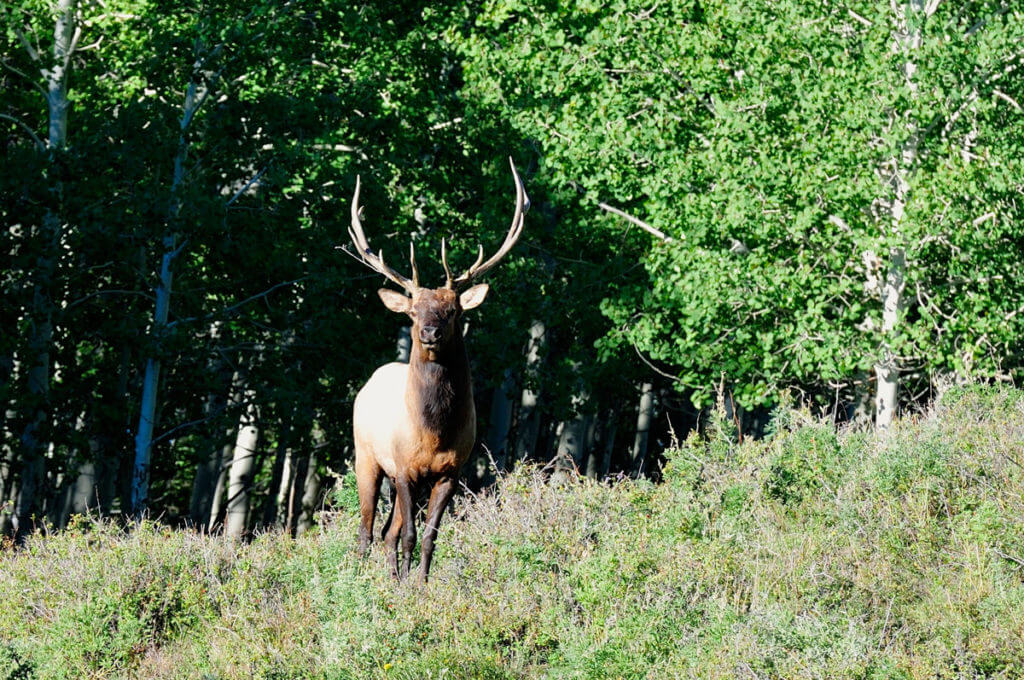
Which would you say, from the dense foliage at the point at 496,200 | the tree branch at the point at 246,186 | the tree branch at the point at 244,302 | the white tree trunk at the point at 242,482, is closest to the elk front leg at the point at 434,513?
the dense foliage at the point at 496,200

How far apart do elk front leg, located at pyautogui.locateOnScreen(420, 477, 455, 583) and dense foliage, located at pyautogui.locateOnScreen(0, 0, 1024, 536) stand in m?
7.56

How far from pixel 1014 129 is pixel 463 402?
9485 mm

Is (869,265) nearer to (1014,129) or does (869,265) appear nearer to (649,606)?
(1014,129)

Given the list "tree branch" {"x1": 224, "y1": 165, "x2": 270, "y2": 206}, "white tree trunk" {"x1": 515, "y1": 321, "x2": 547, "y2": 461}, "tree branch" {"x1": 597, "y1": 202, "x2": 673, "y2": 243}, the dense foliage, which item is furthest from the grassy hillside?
"white tree trunk" {"x1": 515, "y1": 321, "x2": 547, "y2": 461}

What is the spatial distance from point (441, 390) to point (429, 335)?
521 mm

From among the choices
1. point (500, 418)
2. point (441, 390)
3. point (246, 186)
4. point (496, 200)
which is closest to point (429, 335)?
point (441, 390)

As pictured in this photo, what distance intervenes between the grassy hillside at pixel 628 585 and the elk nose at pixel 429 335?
1.50m

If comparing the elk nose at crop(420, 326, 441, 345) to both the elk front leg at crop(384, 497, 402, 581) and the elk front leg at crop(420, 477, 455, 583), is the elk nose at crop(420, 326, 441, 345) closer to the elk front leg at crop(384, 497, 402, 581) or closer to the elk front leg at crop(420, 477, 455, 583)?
the elk front leg at crop(420, 477, 455, 583)

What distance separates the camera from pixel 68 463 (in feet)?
64.8

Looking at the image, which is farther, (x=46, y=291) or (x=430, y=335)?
(x=46, y=291)

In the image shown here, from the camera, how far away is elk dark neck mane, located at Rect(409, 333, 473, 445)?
991 cm

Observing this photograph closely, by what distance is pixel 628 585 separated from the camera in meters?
8.45

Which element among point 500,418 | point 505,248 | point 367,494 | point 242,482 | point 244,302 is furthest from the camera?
point 500,418

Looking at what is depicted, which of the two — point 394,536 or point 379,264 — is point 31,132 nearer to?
point 379,264
